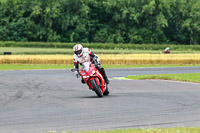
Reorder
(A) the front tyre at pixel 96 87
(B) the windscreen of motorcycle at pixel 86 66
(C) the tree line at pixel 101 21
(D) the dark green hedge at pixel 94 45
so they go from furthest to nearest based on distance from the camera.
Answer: (C) the tree line at pixel 101 21
(D) the dark green hedge at pixel 94 45
(B) the windscreen of motorcycle at pixel 86 66
(A) the front tyre at pixel 96 87

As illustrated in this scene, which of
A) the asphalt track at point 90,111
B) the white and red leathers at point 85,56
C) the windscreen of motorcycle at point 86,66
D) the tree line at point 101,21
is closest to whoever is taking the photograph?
the asphalt track at point 90,111

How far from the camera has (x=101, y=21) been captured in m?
96.9

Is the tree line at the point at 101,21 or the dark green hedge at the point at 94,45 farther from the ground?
the tree line at the point at 101,21

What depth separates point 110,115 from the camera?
10.6 metres

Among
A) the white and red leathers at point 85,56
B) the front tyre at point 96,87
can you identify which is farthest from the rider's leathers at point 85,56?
the front tyre at point 96,87

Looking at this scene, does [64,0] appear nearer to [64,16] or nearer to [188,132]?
[64,16]

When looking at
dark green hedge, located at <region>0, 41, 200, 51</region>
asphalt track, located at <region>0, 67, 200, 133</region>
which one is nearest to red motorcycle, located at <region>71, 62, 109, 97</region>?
asphalt track, located at <region>0, 67, 200, 133</region>

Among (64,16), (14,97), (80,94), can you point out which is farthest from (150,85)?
(64,16)

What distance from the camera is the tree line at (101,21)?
286ft

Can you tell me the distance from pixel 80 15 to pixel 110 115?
3232 inches

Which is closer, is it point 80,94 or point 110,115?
point 110,115

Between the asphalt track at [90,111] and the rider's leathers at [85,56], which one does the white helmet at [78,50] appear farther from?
the asphalt track at [90,111]

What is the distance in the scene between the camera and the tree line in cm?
8725

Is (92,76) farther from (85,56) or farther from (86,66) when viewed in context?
(85,56)
